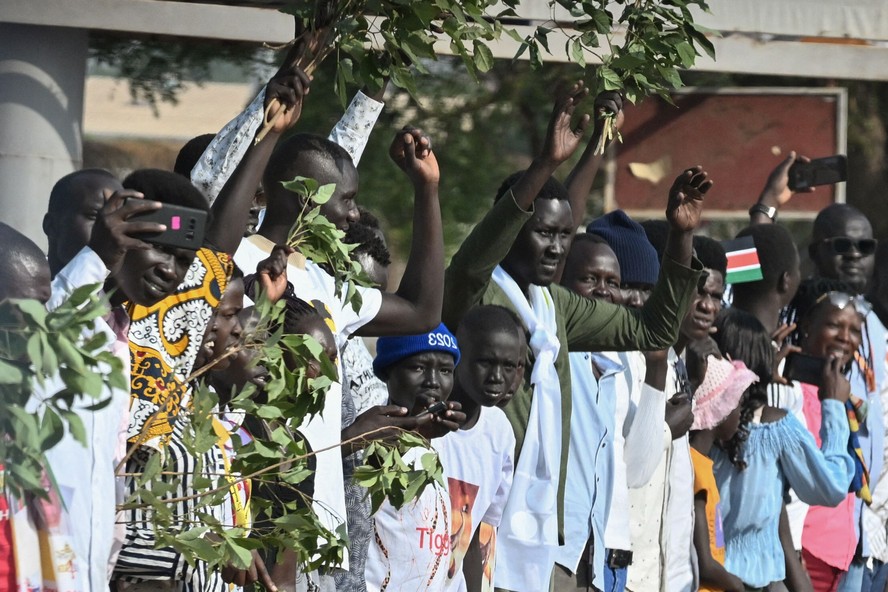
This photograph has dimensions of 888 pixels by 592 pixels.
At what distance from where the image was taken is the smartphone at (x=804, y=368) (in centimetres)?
714

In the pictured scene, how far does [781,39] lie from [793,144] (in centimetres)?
97

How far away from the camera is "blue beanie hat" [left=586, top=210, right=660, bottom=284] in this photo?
6.30 meters

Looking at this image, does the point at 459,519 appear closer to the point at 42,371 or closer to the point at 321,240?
the point at 321,240

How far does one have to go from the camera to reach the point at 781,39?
809 cm

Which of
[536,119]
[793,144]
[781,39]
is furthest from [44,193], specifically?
[536,119]

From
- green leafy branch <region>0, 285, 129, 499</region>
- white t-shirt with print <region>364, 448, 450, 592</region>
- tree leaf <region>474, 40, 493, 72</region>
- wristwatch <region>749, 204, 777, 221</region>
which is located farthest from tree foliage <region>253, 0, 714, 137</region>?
wristwatch <region>749, 204, 777, 221</region>

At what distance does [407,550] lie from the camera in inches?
186

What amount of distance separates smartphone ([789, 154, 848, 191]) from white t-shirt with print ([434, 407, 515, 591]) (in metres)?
3.36

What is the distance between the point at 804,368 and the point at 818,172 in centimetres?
133

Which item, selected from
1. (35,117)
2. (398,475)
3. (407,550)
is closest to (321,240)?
(398,475)

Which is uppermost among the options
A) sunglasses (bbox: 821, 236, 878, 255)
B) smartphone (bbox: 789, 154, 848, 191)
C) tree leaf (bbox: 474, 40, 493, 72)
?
smartphone (bbox: 789, 154, 848, 191)

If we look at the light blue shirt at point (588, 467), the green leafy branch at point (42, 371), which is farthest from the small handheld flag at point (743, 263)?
the green leafy branch at point (42, 371)

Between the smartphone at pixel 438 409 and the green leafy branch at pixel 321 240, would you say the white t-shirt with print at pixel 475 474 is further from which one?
the green leafy branch at pixel 321 240

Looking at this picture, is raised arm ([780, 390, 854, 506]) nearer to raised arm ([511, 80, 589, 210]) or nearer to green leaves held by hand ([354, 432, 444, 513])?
raised arm ([511, 80, 589, 210])
